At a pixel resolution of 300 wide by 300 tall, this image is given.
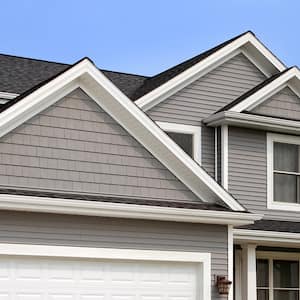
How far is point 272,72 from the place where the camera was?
20.2 metres

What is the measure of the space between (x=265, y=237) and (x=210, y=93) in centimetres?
399

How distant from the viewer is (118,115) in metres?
14.1

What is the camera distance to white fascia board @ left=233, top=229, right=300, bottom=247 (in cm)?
1664

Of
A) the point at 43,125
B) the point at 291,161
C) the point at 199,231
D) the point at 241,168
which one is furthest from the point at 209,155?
the point at 43,125

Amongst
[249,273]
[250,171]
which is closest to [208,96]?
[250,171]

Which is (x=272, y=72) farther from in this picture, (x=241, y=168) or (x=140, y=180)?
(x=140, y=180)

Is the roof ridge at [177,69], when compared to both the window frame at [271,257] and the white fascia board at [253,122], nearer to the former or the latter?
the white fascia board at [253,122]

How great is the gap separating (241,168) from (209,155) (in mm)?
782

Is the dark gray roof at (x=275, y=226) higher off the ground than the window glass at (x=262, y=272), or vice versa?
the dark gray roof at (x=275, y=226)

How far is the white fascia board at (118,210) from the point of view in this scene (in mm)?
12328

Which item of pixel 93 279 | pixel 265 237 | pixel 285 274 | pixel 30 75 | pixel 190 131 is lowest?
pixel 93 279

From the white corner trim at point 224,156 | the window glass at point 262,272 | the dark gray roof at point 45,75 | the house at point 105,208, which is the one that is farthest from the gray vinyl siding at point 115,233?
the dark gray roof at point 45,75

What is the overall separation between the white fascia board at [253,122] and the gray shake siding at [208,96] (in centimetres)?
41

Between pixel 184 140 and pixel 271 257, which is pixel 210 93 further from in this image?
pixel 271 257
